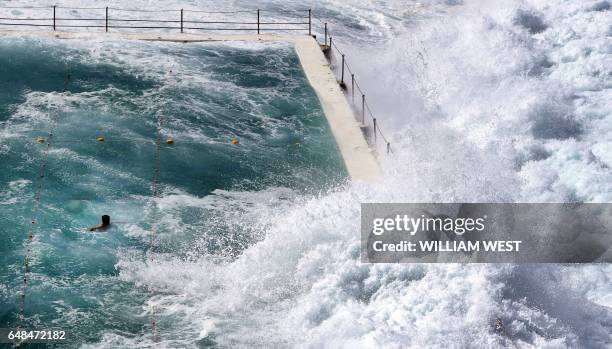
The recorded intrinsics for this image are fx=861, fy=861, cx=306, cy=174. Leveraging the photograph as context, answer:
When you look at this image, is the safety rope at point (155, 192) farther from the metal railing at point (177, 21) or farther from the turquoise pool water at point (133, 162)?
→ the metal railing at point (177, 21)

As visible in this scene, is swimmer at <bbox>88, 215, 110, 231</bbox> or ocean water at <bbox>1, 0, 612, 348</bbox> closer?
ocean water at <bbox>1, 0, 612, 348</bbox>

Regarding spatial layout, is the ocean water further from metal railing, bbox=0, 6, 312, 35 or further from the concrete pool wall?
metal railing, bbox=0, 6, 312, 35

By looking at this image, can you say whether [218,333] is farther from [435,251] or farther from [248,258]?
[435,251]

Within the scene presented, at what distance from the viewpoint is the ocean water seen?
13.8 m

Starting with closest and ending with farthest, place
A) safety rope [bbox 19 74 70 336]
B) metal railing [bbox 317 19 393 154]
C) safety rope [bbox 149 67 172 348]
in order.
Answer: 1. safety rope [bbox 149 67 172 348]
2. safety rope [bbox 19 74 70 336]
3. metal railing [bbox 317 19 393 154]

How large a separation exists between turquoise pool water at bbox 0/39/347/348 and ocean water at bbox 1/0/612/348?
9 centimetres

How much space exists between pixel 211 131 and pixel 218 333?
311 inches

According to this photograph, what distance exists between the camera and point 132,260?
15906mm

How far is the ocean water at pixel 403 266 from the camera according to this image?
1384cm

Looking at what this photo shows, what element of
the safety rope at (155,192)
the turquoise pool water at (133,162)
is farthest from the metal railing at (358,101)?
the safety rope at (155,192)

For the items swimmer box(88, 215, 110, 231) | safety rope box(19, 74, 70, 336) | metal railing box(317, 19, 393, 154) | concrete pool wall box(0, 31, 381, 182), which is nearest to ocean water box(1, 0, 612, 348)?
safety rope box(19, 74, 70, 336)

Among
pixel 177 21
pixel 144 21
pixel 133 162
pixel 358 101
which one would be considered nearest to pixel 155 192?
pixel 133 162

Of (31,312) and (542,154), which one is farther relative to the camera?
(542,154)

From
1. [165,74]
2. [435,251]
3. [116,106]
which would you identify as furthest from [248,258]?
[165,74]
